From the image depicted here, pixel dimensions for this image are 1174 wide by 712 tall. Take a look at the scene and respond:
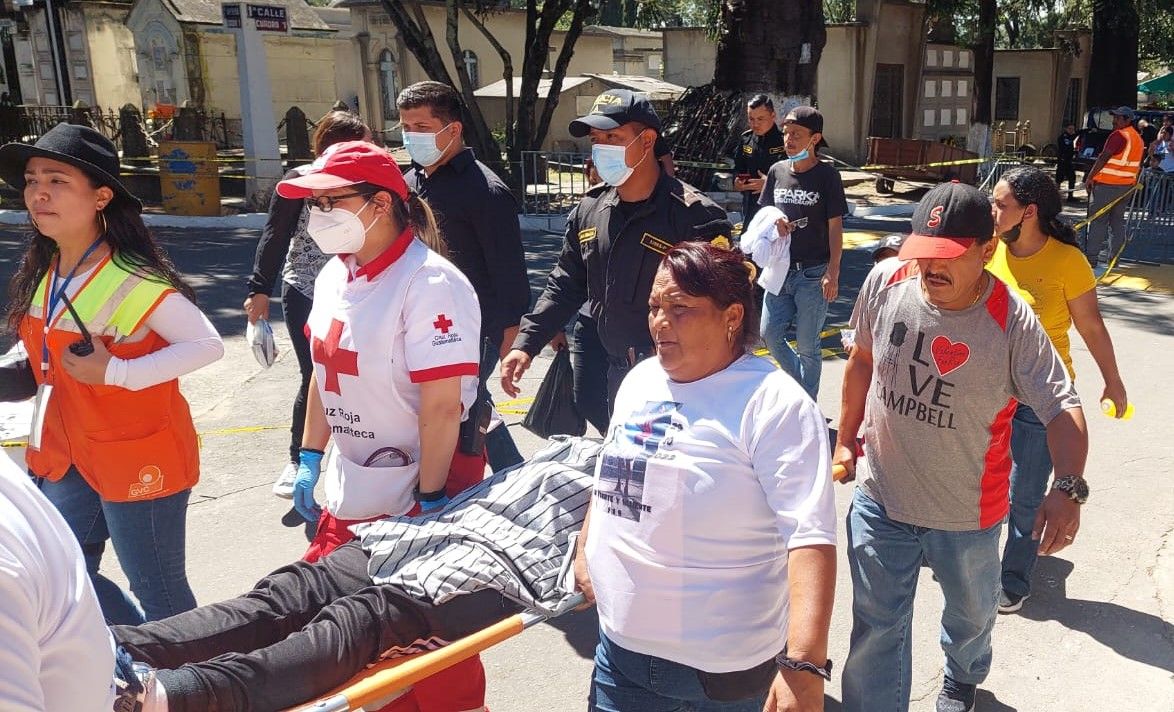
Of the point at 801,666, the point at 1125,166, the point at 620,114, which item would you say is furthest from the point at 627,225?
the point at 1125,166

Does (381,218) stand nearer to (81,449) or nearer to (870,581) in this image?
(81,449)

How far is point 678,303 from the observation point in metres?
2.55

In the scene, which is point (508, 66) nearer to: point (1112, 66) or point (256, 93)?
→ point (256, 93)

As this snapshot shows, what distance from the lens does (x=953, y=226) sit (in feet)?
9.96

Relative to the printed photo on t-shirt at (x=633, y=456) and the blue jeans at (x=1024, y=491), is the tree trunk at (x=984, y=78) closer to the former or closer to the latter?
the blue jeans at (x=1024, y=491)

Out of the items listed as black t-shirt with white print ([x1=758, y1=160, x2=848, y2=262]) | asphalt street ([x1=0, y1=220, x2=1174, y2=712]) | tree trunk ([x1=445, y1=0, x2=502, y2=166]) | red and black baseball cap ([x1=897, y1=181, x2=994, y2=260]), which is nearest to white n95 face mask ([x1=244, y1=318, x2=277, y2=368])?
asphalt street ([x1=0, y1=220, x2=1174, y2=712])

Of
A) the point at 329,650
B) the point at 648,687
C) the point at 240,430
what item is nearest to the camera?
the point at 648,687

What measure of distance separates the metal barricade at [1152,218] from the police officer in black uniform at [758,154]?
269 inches

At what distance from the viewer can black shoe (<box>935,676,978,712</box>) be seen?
11.5 feet

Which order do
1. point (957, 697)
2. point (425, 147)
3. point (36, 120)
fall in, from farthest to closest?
point (36, 120)
point (425, 147)
point (957, 697)

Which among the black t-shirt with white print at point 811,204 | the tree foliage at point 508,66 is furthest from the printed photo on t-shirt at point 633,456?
the tree foliage at point 508,66

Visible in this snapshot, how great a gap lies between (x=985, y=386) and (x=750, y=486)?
3.53ft

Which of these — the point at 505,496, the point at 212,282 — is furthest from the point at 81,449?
the point at 212,282

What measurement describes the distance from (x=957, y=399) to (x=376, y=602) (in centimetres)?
178
